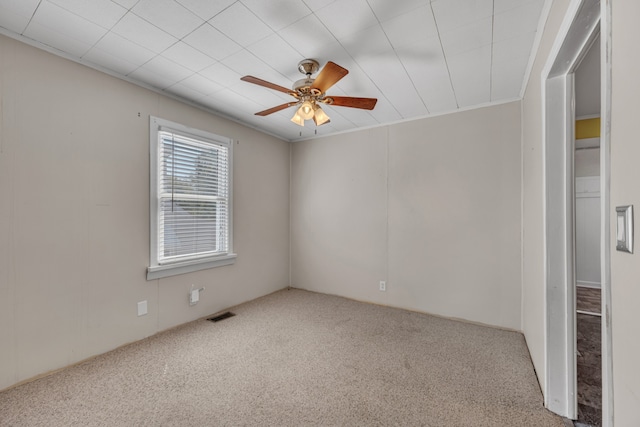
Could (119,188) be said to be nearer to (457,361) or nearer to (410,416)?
(410,416)

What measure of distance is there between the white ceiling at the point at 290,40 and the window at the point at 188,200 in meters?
0.51

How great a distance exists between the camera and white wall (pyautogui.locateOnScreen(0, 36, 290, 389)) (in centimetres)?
184

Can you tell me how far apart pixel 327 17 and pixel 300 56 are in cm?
45

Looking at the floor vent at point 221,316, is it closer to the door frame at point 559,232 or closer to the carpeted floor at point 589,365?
the door frame at point 559,232

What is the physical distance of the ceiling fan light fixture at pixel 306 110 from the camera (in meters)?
2.20

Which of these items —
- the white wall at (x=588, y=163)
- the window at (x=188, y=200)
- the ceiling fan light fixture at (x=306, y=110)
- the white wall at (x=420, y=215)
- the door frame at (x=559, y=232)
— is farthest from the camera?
the white wall at (x=588, y=163)

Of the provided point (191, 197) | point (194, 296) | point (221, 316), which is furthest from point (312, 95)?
point (221, 316)

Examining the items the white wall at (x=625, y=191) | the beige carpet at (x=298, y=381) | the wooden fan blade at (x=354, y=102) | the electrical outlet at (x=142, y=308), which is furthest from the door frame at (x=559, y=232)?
the electrical outlet at (x=142, y=308)

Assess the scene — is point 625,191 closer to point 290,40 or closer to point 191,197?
point 290,40

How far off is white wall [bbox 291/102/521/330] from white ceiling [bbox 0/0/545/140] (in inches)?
23.3

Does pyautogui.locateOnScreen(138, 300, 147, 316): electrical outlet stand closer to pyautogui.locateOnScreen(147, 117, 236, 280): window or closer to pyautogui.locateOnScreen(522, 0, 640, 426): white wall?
pyautogui.locateOnScreen(147, 117, 236, 280): window

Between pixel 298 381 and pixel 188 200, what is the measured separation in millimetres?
2104

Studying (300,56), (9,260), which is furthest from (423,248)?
(9,260)

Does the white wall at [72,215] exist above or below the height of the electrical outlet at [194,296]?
above
